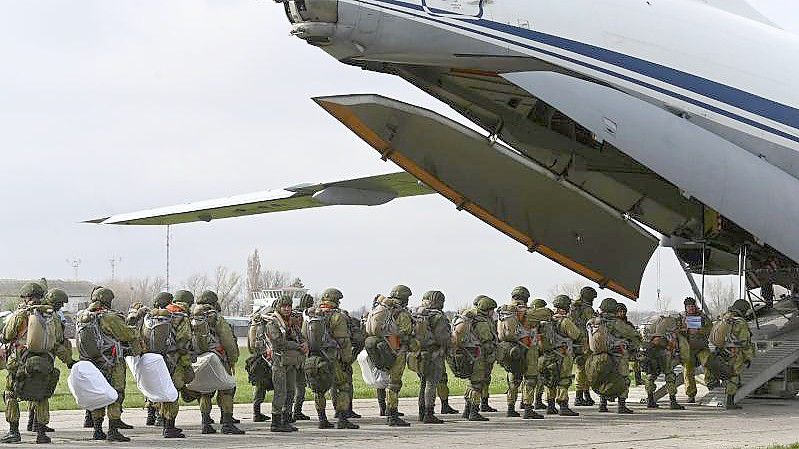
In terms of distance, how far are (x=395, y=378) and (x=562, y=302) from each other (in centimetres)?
274

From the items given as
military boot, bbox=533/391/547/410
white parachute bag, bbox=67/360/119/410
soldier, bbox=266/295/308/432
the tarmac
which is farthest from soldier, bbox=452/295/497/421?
white parachute bag, bbox=67/360/119/410

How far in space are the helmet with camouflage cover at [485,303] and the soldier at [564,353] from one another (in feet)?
2.82

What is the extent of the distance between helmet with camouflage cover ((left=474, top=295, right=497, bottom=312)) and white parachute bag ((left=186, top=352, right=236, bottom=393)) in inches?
118

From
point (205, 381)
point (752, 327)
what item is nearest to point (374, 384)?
point (205, 381)

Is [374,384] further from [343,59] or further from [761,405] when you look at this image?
[761,405]

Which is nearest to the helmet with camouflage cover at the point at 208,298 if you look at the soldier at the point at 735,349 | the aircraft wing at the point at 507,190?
the aircraft wing at the point at 507,190

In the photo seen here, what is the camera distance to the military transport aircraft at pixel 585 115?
11.6 meters

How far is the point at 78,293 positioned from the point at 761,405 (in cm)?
5592

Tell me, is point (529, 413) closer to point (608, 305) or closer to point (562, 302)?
point (562, 302)

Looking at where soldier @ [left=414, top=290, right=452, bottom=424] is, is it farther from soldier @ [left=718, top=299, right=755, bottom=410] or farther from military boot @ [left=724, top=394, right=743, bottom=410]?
military boot @ [left=724, top=394, right=743, bottom=410]

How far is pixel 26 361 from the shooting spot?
33.5 feet

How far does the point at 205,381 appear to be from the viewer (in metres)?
11.4

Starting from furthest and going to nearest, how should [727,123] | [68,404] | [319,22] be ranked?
[68,404] → [727,123] → [319,22]

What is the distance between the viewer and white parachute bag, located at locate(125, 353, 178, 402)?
10875mm
